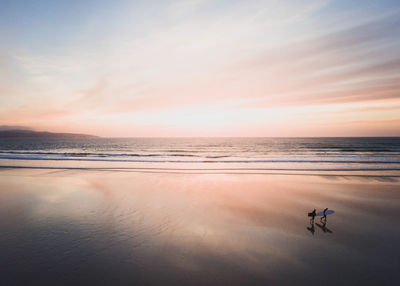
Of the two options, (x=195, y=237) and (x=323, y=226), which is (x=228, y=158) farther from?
(x=195, y=237)

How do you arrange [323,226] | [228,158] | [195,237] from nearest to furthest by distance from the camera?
[195,237], [323,226], [228,158]

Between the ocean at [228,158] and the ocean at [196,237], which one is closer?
the ocean at [196,237]

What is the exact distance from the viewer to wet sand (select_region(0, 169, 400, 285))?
4.29 meters

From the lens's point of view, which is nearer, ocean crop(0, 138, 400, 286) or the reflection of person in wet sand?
ocean crop(0, 138, 400, 286)

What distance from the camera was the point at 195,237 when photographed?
19.5 feet

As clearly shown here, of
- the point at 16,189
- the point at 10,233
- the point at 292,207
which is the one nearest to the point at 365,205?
the point at 292,207

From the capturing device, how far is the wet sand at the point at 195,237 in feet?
14.1

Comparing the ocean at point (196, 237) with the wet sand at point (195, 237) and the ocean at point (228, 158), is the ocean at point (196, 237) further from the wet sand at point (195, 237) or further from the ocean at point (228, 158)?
the ocean at point (228, 158)

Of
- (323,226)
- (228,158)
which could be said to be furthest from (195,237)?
(228,158)

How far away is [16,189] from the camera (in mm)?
11023

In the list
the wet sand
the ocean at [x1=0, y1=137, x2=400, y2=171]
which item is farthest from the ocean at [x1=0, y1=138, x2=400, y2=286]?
the ocean at [x1=0, y1=137, x2=400, y2=171]

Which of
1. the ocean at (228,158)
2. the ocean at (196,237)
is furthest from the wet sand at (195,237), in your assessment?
the ocean at (228,158)

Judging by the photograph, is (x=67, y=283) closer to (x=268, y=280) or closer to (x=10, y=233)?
(x=10, y=233)

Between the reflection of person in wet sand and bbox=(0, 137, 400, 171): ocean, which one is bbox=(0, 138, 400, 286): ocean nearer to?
the reflection of person in wet sand
